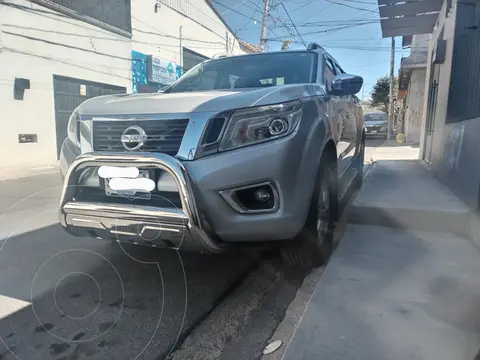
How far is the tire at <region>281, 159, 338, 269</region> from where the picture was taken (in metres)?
2.68

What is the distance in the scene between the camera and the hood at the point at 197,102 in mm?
2375

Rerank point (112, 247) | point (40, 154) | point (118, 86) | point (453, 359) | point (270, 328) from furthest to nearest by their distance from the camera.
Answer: point (118, 86) → point (40, 154) → point (112, 247) → point (270, 328) → point (453, 359)

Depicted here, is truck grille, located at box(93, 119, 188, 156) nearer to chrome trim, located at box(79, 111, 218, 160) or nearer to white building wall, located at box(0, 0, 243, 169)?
chrome trim, located at box(79, 111, 218, 160)

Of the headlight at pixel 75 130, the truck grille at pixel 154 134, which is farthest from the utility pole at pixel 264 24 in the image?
the truck grille at pixel 154 134

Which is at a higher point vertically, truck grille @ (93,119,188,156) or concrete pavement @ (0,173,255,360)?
truck grille @ (93,119,188,156)

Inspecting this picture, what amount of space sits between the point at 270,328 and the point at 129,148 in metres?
1.46

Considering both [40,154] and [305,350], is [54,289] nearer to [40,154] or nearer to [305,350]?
[305,350]

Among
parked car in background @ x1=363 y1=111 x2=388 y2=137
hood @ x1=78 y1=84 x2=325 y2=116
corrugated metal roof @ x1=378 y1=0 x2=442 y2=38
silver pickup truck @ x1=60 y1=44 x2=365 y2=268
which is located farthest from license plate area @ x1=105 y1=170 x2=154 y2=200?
parked car in background @ x1=363 y1=111 x2=388 y2=137

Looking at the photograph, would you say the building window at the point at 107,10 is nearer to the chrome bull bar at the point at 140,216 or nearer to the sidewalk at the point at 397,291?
the chrome bull bar at the point at 140,216

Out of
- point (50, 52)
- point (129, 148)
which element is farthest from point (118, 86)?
point (129, 148)

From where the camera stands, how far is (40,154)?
1138 cm

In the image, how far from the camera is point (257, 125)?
2.35 metres

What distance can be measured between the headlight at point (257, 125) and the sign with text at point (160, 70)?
46.5 feet

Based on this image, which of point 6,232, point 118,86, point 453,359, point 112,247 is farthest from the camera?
point 118,86
